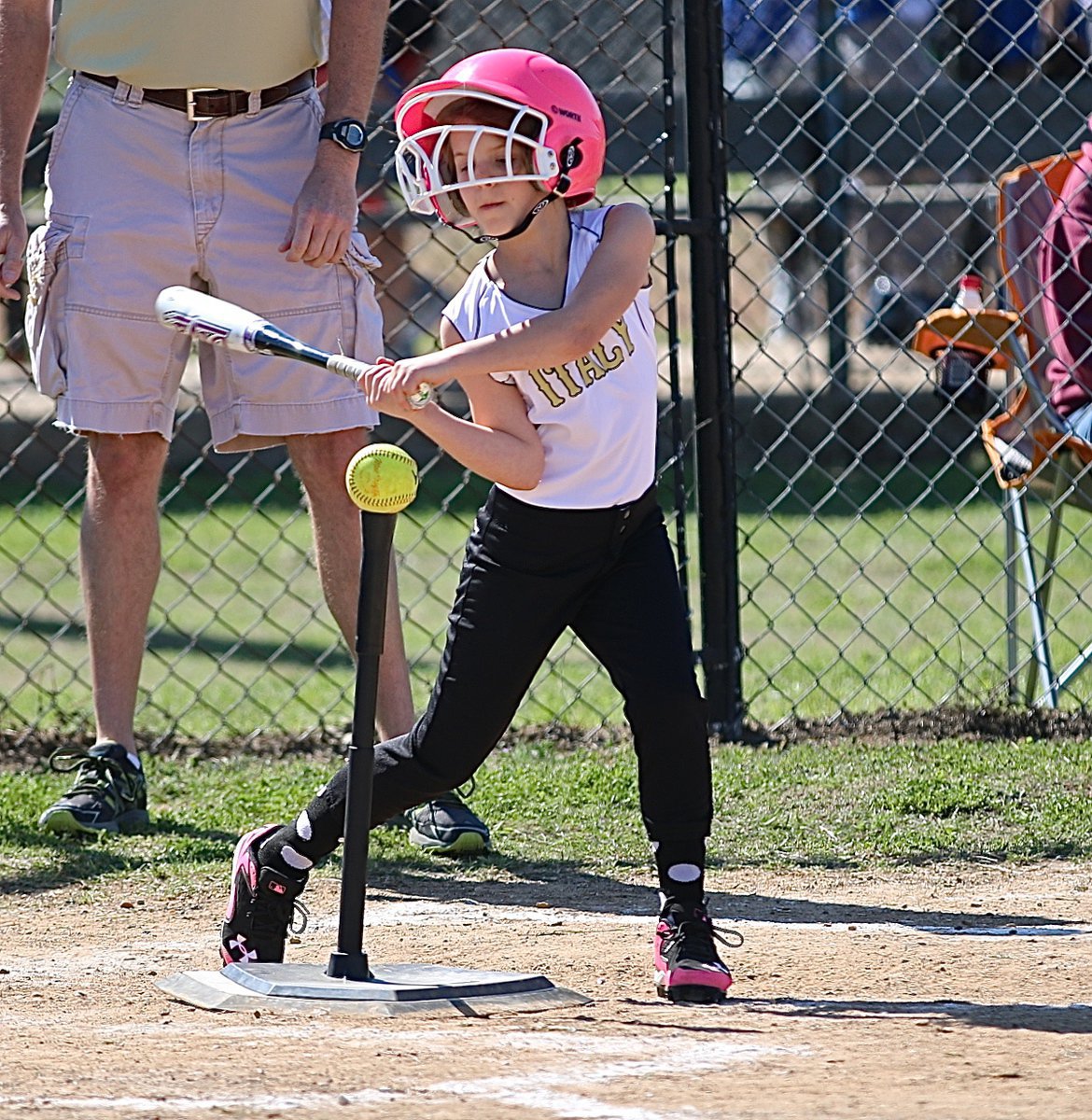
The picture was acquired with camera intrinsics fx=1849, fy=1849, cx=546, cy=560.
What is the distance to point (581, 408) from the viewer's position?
3137 mm

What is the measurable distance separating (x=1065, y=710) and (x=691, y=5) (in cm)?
225

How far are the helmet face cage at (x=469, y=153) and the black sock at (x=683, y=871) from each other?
1138 mm

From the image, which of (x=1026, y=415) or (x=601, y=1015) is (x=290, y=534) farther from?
(x=601, y=1015)

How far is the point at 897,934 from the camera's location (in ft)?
A: 11.6

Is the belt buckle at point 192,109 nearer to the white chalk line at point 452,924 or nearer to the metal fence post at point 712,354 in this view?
the metal fence post at point 712,354

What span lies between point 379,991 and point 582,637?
708mm

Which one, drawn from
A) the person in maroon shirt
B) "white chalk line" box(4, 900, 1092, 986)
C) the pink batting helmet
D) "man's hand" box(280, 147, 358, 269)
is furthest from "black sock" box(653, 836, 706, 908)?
the person in maroon shirt

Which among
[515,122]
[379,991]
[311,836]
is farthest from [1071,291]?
[379,991]

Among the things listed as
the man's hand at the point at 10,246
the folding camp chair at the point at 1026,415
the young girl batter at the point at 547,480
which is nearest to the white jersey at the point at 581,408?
the young girl batter at the point at 547,480

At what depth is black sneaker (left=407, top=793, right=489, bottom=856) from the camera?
4.13 meters

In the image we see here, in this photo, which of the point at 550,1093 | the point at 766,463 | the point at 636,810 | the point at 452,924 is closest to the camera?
the point at 550,1093

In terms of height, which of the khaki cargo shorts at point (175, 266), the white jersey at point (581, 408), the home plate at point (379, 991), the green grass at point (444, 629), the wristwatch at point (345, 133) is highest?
the wristwatch at point (345, 133)

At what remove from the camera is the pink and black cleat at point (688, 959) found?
3051 millimetres

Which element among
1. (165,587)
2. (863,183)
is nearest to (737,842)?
(165,587)
